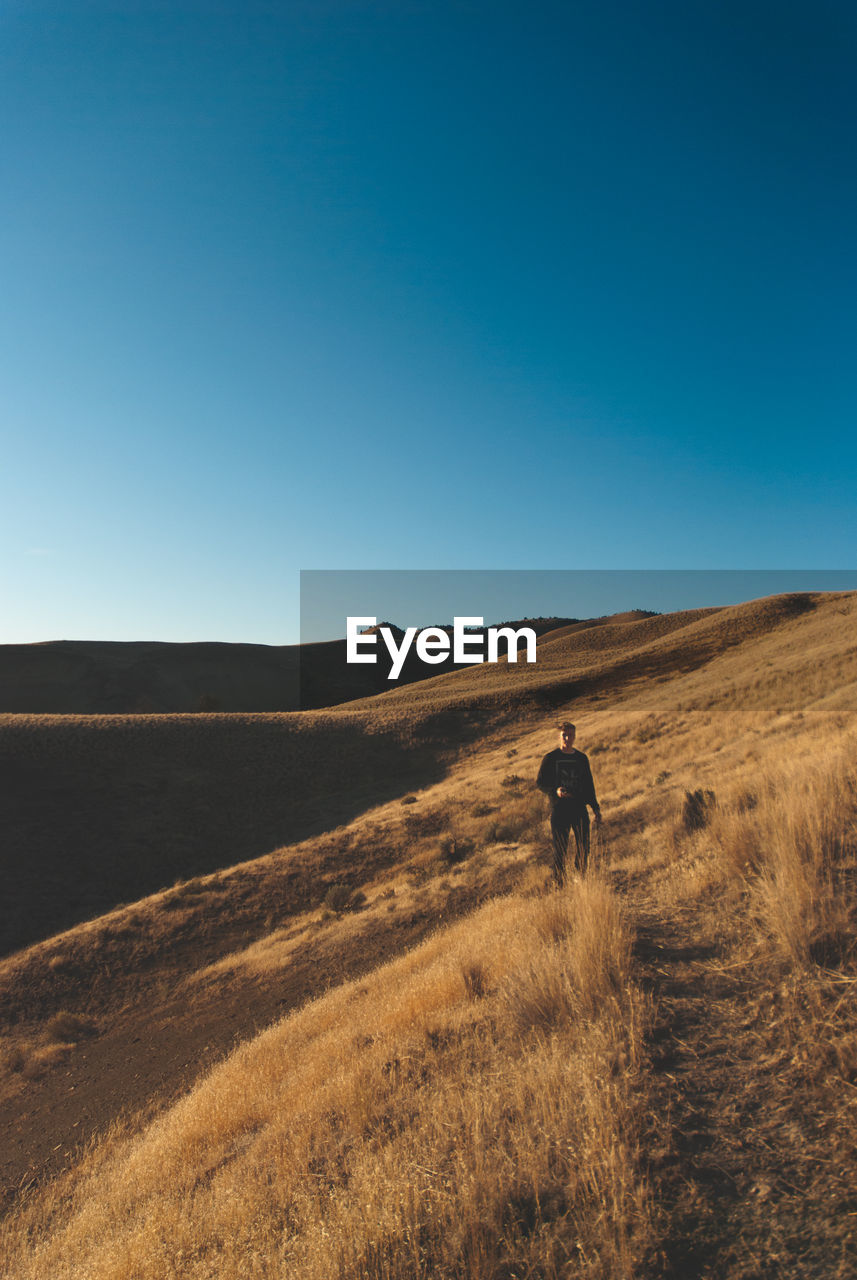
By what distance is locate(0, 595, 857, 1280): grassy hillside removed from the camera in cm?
292

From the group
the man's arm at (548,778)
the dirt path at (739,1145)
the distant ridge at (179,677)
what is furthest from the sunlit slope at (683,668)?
the distant ridge at (179,677)

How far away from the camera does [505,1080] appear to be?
404 centimetres

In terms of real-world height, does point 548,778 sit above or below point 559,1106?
above

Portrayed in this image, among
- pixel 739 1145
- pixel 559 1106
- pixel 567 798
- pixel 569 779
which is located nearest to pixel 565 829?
pixel 567 798

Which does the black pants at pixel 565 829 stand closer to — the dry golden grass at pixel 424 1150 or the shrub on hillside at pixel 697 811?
the shrub on hillside at pixel 697 811

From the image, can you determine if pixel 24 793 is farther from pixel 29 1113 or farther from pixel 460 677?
pixel 460 677

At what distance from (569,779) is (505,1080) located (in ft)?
16.8

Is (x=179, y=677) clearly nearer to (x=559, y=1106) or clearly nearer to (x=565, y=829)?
(x=565, y=829)

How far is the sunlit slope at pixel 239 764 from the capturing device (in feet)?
74.8

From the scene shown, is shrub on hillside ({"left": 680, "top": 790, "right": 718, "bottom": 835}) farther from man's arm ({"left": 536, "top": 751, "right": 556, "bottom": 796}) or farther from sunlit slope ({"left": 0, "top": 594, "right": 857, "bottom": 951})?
sunlit slope ({"left": 0, "top": 594, "right": 857, "bottom": 951})

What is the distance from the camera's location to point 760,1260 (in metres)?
2.53

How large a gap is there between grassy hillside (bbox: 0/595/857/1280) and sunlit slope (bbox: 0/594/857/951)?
9763 millimetres

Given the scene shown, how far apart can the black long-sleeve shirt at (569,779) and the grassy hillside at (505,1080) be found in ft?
3.28

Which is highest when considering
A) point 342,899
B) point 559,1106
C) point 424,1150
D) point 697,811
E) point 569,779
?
point 569,779
